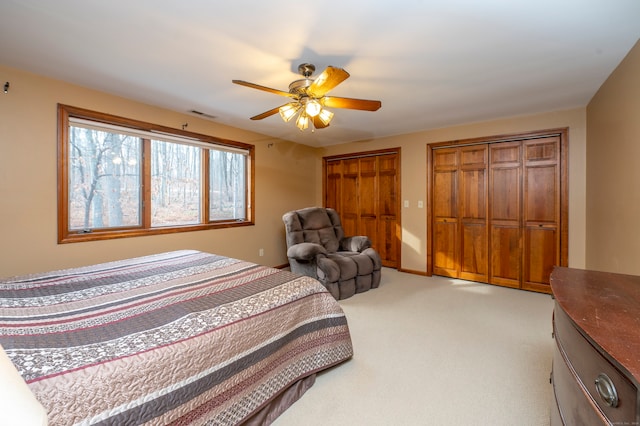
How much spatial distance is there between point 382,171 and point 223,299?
156 inches

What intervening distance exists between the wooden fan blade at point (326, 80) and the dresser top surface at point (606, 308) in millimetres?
1610

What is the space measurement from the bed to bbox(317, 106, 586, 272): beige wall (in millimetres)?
2943

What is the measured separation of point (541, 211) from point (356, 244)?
2.44 m

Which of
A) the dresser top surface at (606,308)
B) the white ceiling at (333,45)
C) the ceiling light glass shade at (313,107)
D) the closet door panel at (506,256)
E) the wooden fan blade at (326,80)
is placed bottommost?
the closet door panel at (506,256)

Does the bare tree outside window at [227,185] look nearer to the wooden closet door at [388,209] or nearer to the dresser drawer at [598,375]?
the wooden closet door at [388,209]

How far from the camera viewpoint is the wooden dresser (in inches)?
24.8

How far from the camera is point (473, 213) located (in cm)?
415

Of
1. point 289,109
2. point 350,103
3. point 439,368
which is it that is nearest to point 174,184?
point 289,109

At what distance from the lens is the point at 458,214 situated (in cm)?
426

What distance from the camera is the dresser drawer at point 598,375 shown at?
0.60 metres

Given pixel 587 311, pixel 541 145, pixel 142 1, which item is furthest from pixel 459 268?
pixel 142 1

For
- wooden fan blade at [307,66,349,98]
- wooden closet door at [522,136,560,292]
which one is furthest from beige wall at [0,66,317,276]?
wooden closet door at [522,136,560,292]

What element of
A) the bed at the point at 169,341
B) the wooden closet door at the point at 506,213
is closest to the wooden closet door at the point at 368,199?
the wooden closet door at the point at 506,213

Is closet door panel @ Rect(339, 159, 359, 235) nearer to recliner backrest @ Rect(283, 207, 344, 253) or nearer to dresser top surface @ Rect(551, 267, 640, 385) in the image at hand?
recliner backrest @ Rect(283, 207, 344, 253)
